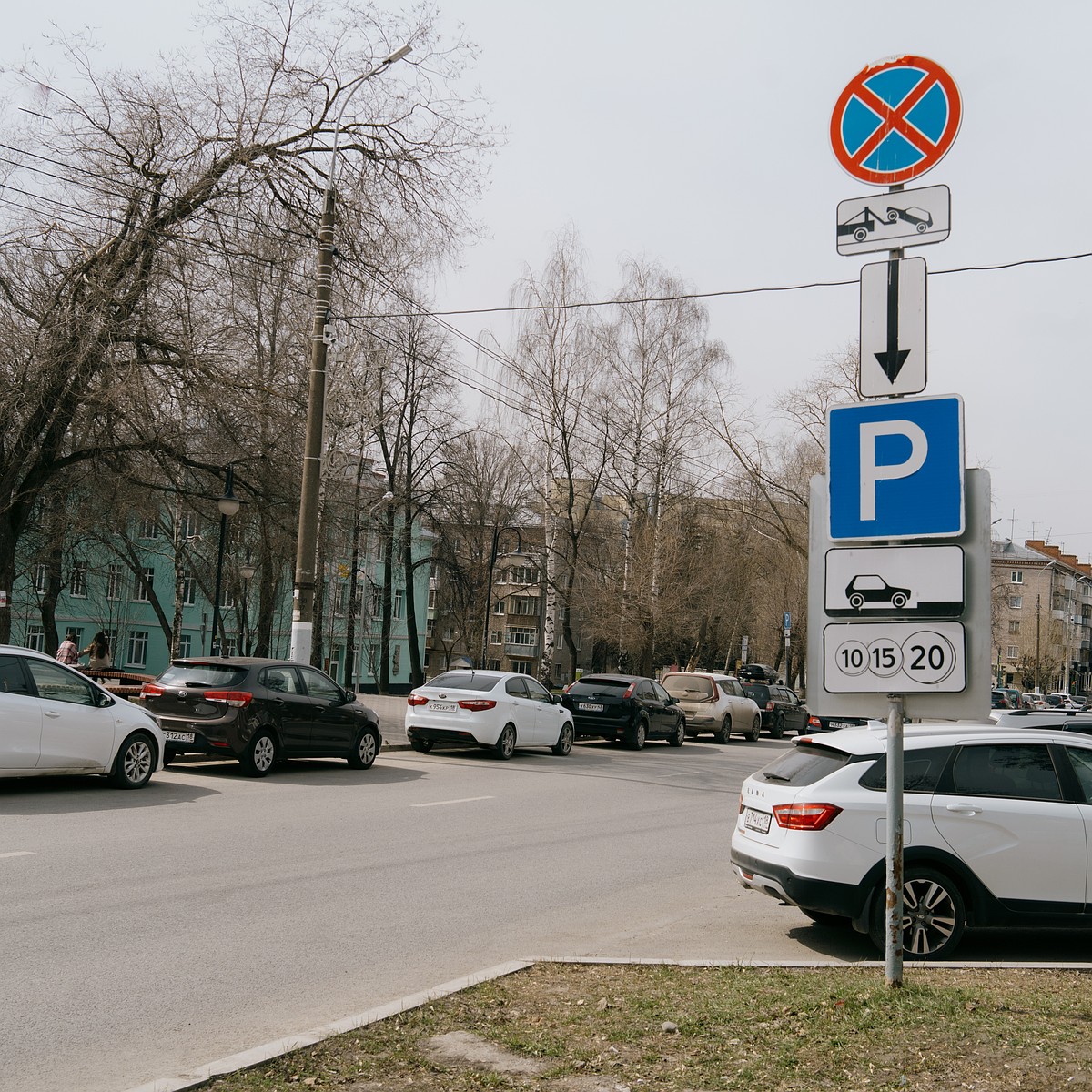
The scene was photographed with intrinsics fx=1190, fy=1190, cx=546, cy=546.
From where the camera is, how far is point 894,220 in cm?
554

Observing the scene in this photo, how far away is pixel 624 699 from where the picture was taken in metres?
26.5

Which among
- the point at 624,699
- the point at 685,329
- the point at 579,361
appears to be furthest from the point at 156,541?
the point at 624,699

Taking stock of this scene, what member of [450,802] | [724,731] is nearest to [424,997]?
[450,802]

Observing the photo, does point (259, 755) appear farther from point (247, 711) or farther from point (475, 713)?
point (475, 713)

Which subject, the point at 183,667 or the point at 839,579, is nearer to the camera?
the point at 839,579

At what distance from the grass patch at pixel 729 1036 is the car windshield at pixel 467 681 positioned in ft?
49.1

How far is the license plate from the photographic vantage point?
7902 millimetres

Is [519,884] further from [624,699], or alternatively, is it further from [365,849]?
[624,699]

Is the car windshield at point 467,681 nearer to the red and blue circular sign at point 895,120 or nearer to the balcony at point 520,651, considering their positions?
the red and blue circular sign at point 895,120

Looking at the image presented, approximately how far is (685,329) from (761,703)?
652 inches

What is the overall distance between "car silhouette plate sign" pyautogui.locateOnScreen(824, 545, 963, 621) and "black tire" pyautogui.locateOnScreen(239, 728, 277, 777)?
11998 mm

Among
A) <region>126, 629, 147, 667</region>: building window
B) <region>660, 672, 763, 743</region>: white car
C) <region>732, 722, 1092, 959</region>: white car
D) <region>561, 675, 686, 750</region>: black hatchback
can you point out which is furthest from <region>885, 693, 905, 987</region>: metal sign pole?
<region>126, 629, 147, 667</region>: building window

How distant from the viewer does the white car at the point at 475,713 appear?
68.2 feet

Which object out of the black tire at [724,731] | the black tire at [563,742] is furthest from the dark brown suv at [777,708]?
the black tire at [563,742]
